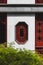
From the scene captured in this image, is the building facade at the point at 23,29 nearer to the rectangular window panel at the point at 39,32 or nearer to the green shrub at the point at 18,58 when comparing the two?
the rectangular window panel at the point at 39,32

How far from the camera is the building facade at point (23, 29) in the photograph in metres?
15.5

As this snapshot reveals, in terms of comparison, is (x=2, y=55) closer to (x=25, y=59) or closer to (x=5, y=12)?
(x=25, y=59)

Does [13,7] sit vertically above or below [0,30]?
above

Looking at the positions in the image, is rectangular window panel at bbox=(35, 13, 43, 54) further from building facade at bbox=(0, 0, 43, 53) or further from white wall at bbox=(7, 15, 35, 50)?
white wall at bbox=(7, 15, 35, 50)

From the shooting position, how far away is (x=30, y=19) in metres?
15.5

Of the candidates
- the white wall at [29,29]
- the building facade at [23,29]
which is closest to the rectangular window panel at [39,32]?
the building facade at [23,29]

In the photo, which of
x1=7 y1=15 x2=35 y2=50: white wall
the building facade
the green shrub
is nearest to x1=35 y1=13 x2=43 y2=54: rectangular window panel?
the building facade

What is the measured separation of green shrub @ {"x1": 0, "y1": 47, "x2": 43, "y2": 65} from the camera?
21.8 ft

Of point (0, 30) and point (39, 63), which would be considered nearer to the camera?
point (39, 63)

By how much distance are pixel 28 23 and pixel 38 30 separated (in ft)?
2.02

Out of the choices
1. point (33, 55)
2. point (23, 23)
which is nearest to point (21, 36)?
point (23, 23)

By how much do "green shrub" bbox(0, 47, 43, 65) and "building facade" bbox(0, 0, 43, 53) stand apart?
333 inches

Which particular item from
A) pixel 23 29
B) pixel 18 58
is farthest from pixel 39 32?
pixel 18 58

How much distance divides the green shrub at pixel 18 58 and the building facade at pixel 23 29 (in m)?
8.46
